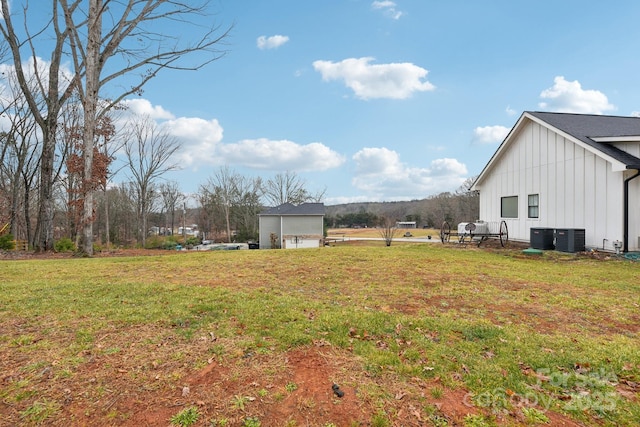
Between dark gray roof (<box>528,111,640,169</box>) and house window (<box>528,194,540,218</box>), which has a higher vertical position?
dark gray roof (<box>528,111,640,169</box>)

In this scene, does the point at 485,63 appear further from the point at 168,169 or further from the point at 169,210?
the point at 169,210

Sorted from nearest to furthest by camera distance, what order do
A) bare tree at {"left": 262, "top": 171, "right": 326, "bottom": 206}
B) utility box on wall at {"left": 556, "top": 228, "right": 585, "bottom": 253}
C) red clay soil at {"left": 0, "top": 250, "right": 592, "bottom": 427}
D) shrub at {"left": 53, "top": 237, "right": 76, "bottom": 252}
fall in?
1. red clay soil at {"left": 0, "top": 250, "right": 592, "bottom": 427}
2. utility box on wall at {"left": 556, "top": 228, "right": 585, "bottom": 253}
3. shrub at {"left": 53, "top": 237, "right": 76, "bottom": 252}
4. bare tree at {"left": 262, "top": 171, "right": 326, "bottom": 206}

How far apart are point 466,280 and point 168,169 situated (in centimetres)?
2722

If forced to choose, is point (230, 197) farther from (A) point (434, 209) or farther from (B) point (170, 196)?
(A) point (434, 209)

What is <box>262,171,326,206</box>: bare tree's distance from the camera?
121ft

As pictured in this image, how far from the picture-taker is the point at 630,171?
321 inches

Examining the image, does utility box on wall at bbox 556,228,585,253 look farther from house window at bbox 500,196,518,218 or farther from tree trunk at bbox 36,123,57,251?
tree trunk at bbox 36,123,57,251

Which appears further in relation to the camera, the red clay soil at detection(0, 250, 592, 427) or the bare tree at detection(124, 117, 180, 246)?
the bare tree at detection(124, 117, 180, 246)

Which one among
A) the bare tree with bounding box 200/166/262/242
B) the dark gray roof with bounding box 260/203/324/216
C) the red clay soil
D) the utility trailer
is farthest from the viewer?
the bare tree with bounding box 200/166/262/242

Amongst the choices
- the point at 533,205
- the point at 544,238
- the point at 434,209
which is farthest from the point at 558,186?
the point at 434,209

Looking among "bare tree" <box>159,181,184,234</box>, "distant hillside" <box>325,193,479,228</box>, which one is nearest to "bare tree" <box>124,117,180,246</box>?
"bare tree" <box>159,181,184,234</box>

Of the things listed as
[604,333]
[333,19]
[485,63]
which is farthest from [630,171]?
[333,19]

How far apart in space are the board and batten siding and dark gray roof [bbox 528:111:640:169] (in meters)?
0.31

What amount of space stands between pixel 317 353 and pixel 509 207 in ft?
41.8
